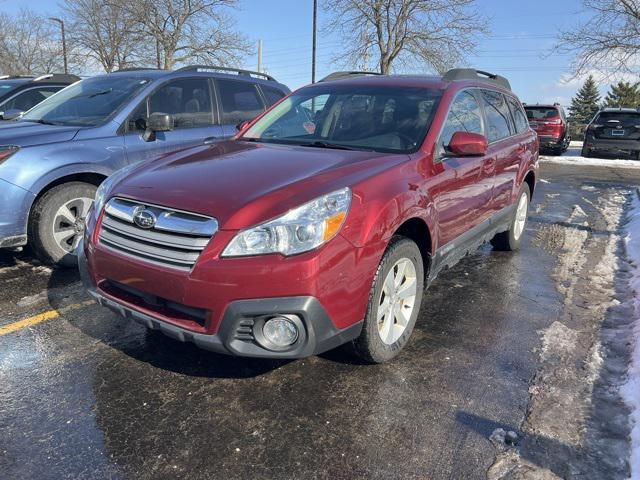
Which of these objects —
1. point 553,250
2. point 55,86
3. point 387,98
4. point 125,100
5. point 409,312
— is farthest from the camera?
point 55,86

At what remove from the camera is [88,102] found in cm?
516

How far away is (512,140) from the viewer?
16.5 ft

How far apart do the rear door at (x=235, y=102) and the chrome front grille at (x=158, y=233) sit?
315cm

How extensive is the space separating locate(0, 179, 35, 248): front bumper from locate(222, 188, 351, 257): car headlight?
106 inches

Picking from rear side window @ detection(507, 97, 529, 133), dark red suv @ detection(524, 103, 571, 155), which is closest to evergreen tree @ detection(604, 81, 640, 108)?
dark red suv @ detection(524, 103, 571, 155)

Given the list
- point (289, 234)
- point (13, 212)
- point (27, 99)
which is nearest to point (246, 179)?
point (289, 234)

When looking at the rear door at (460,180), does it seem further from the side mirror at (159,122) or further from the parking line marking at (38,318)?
the parking line marking at (38,318)

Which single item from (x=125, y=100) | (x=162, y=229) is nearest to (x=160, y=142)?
(x=125, y=100)

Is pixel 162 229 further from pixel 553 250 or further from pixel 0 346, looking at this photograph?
pixel 553 250

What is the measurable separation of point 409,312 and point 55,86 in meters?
7.77

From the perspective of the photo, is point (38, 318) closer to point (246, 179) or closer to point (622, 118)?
point (246, 179)

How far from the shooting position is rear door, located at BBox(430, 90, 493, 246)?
3.46 m

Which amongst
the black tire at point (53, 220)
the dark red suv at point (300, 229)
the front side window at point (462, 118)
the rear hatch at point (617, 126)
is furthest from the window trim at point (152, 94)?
the rear hatch at point (617, 126)

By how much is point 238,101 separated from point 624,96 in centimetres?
5814
